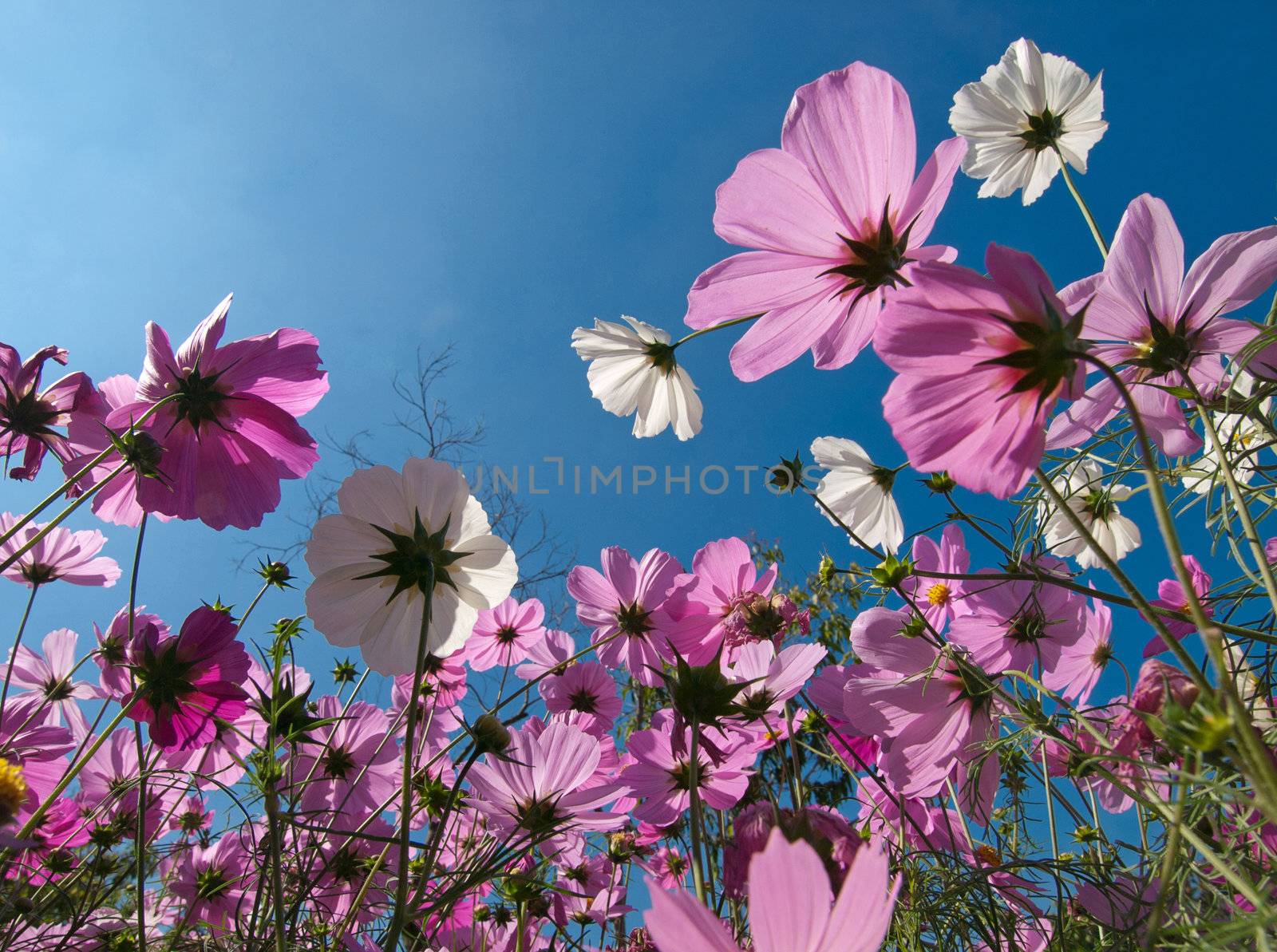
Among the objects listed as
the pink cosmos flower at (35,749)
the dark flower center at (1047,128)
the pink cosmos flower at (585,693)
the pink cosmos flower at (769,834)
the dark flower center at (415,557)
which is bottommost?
the pink cosmos flower at (769,834)

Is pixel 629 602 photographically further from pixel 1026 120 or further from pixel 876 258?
pixel 1026 120

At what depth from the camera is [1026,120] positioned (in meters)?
1.40

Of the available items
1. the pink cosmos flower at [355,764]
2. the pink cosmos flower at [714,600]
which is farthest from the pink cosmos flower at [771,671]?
the pink cosmos flower at [355,764]

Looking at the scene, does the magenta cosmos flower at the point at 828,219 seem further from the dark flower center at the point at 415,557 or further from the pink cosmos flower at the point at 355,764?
the pink cosmos flower at the point at 355,764

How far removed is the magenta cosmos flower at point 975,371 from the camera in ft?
1.30

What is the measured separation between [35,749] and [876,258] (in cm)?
111

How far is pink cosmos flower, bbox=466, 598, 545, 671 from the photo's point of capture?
1864mm

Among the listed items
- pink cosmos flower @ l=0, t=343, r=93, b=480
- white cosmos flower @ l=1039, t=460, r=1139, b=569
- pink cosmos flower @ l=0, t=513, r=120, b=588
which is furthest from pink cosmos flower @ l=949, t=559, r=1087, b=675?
pink cosmos flower @ l=0, t=513, r=120, b=588

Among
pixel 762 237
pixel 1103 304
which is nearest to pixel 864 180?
pixel 762 237

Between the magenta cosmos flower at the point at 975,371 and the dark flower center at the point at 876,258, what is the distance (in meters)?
0.15

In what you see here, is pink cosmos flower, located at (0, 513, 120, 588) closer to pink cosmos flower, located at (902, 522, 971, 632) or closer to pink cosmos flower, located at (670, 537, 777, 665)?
pink cosmos flower, located at (670, 537, 777, 665)

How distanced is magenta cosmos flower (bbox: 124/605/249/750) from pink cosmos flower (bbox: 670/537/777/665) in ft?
1.98

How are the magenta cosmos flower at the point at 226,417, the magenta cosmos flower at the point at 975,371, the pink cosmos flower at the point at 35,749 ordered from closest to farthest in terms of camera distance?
the magenta cosmos flower at the point at 975,371 < the magenta cosmos flower at the point at 226,417 < the pink cosmos flower at the point at 35,749

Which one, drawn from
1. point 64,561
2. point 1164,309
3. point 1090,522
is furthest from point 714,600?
point 64,561
